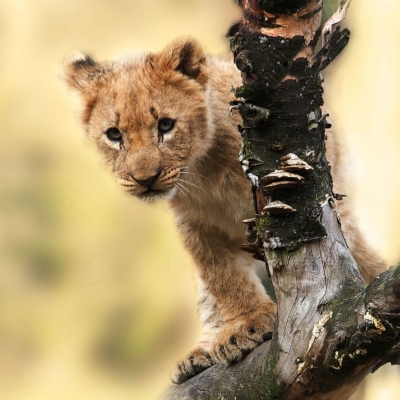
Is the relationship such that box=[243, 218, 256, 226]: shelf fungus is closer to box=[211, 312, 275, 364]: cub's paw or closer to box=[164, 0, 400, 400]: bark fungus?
box=[164, 0, 400, 400]: bark fungus

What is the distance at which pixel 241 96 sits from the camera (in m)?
2.71

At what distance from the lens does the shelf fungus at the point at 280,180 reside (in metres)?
2.74

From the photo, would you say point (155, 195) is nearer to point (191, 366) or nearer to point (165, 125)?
point (165, 125)

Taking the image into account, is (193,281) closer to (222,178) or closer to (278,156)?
(222,178)

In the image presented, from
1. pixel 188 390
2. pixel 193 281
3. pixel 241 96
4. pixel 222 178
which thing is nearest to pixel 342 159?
pixel 222 178

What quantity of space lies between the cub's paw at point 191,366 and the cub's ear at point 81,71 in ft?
5.12

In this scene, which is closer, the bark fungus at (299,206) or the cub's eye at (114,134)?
the bark fungus at (299,206)

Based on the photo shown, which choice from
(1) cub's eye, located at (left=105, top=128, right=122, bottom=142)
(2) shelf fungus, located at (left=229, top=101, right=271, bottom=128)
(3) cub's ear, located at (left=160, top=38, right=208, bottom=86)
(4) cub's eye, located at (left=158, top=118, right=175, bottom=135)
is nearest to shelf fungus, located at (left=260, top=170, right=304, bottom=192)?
(2) shelf fungus, located at (left=229, top=101, right=271, bottom=128)

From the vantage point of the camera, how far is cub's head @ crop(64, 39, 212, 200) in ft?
12.5

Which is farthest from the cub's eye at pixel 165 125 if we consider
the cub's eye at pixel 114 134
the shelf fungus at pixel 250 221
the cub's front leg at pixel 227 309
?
the shelf fungus at pixel 250 221

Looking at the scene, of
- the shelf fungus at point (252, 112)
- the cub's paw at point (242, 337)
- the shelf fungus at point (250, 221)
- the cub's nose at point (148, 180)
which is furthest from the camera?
the cub's nose at point (148, 180)

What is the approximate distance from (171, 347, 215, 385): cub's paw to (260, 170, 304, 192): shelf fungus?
1.45m

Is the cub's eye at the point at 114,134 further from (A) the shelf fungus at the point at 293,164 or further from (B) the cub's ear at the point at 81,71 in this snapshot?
(A) the shelf fungus at the point at 293,164

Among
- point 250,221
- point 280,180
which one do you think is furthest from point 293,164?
point 250,221
